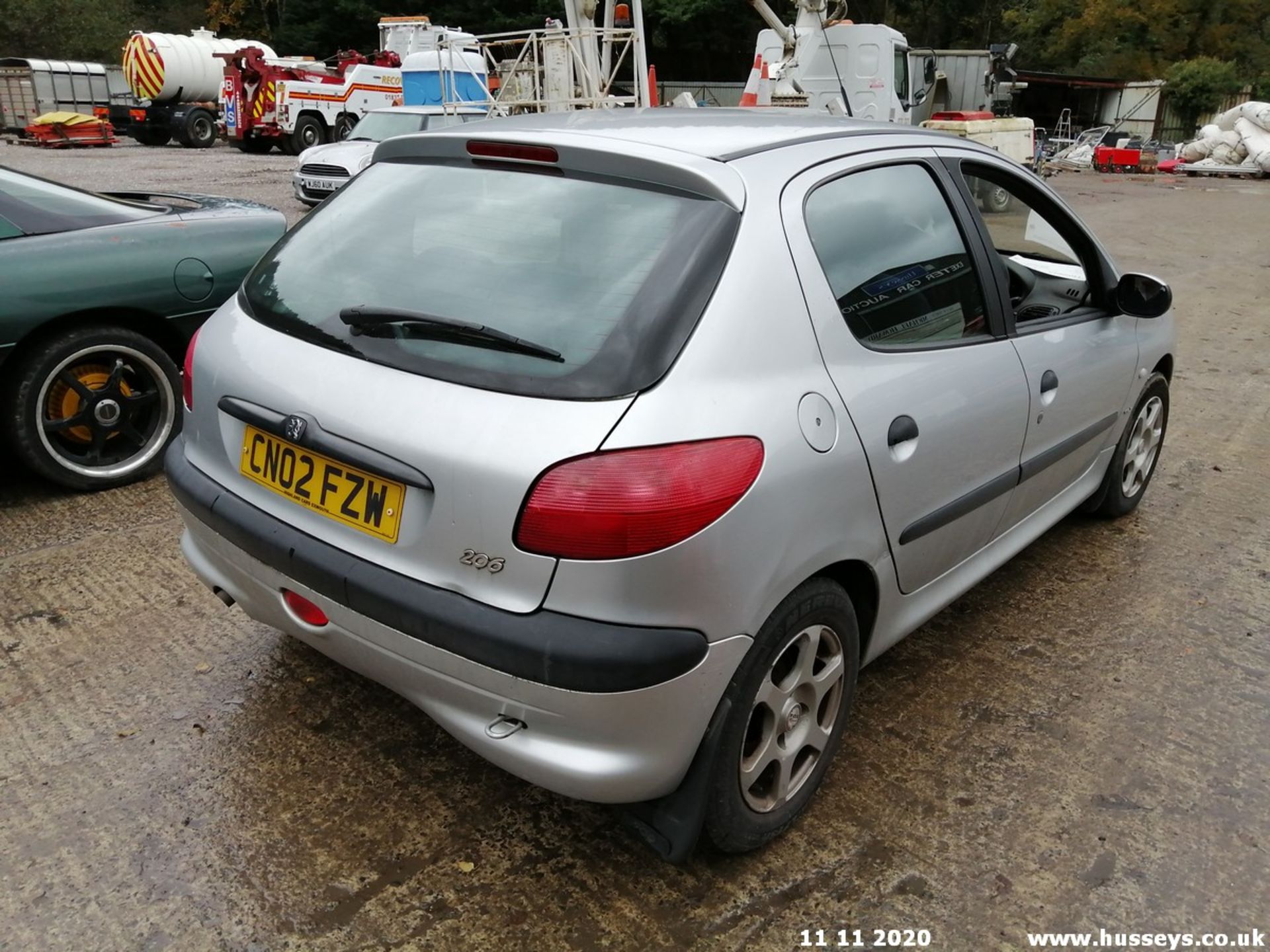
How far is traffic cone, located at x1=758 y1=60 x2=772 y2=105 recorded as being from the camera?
17719 mm

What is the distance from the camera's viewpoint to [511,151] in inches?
96.8

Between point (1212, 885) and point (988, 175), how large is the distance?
2.06m

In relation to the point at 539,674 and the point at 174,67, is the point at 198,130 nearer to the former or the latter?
the point at 174,67

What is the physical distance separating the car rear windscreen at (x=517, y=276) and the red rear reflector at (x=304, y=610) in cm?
57

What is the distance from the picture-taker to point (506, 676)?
6.42 ft

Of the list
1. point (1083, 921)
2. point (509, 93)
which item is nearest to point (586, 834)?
point (1083, 921)

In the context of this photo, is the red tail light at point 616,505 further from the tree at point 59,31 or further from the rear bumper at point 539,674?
the tree at point 59,31

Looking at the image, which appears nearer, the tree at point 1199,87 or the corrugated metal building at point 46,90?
the corrugated metal building at point 46,90

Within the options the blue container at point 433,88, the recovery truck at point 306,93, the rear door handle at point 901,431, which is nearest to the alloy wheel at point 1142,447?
the rear door handle at point 901,431

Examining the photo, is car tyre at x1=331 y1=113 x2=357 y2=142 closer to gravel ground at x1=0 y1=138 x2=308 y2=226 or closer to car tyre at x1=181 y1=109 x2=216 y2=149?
gravel ground at x1=0 y1=138 x2=308 y2=226

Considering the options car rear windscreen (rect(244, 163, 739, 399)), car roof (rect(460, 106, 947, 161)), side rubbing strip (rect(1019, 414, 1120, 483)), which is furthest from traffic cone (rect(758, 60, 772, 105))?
car rear windscreen (rect(244, 163, 739, 399))

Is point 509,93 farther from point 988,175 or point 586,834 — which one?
point 586,834

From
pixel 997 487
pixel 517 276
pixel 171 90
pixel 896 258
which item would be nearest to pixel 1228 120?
pixel 171 90

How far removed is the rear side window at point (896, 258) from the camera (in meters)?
2.44
